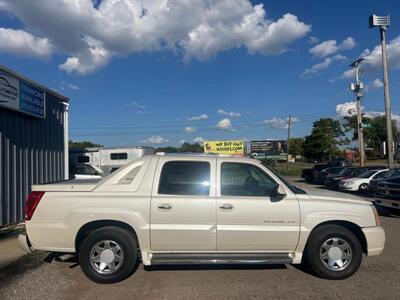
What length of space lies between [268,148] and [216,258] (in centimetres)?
5597

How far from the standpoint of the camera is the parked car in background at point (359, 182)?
23109 millimetres

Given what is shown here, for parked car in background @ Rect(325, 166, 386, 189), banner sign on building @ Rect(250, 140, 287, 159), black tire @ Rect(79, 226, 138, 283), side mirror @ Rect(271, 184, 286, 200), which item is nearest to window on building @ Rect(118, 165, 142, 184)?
black tire @ Rect(79, 226, 138, 283)

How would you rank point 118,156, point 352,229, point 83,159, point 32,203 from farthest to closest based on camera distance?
1. point 83,159
2. point 118,156
3. point 352,229
4. point 32,203

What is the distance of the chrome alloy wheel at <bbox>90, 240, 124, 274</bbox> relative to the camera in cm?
590

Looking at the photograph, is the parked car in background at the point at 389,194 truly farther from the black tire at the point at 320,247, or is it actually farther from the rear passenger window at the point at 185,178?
the rear passenger window at the point at 185,178

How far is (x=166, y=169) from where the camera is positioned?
616cm

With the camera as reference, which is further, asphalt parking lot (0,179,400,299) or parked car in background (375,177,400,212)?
parked car in background (375,177,400,212)

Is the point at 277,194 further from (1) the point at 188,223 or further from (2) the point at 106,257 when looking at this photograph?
(2) the point at 106,257

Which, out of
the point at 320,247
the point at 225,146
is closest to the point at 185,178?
the point at 320,247

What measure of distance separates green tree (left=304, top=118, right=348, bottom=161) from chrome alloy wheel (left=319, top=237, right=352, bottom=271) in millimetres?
95383

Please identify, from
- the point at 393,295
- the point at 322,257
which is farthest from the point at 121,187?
the point at 393,295

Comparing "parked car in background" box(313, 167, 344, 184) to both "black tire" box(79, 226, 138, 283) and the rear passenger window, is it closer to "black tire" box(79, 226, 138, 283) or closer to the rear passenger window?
the rear passenger window

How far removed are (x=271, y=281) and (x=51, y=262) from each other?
3538 millimetres

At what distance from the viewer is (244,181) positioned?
6.39 m
